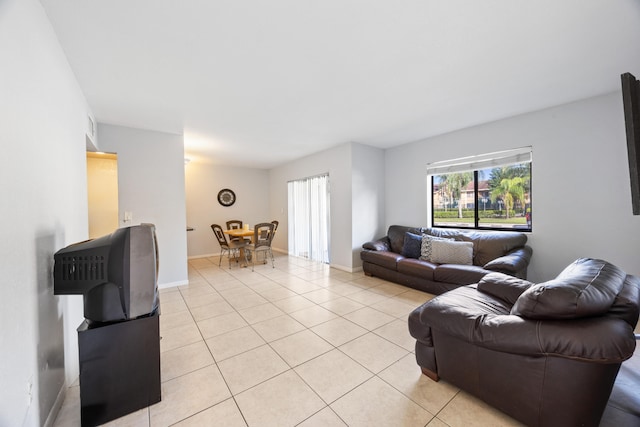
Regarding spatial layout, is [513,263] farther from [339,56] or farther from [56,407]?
[56,407]

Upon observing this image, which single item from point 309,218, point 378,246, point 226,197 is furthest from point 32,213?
point 226,197

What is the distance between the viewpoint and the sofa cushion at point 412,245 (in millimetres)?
4008

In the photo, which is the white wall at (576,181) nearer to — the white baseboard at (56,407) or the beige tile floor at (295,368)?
the beige tile floor at (295,368)

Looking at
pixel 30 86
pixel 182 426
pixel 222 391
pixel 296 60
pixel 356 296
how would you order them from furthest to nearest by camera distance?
pixel 356 296 → pixel 296 60 → pixel 222 391 → pixel 182 426 → pixel 30 86

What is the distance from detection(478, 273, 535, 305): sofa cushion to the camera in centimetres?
196

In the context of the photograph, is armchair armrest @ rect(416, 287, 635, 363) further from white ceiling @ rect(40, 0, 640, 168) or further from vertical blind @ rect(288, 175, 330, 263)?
vertical blind @ rect(288, 175, 330, 263)

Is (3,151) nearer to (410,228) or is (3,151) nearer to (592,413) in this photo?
(592,413)

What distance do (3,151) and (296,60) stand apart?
189cm

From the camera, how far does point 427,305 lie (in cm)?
178

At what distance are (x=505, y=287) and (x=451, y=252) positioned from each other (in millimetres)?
1577

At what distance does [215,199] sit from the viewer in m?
6.70

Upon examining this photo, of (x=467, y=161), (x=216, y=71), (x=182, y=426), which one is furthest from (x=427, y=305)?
(x=467, y=161)

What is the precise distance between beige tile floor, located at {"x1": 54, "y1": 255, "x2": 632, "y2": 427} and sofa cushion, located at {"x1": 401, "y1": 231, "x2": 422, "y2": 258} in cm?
72

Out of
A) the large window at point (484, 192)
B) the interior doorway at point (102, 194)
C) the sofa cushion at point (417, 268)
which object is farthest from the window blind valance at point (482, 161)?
the interior doorway at point (102, 194)
